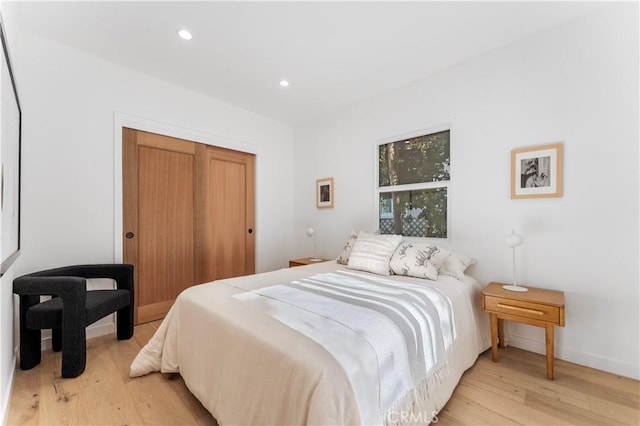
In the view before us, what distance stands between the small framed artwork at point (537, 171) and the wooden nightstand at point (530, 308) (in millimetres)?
783

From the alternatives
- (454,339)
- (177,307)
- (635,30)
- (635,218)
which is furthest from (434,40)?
(177,307)

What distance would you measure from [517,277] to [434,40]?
2.14 meters

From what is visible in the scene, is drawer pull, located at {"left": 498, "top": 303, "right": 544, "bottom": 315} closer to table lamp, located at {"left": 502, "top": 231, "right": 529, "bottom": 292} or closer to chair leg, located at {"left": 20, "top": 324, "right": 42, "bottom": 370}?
table lamp, located at {"left": 502, "top": 231, "right": 529, "bottom": 292}

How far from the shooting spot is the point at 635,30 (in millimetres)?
1876

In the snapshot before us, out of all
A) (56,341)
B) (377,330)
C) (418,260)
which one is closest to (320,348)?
(377,330)

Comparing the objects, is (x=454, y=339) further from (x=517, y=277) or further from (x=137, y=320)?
(x=137, y=320)

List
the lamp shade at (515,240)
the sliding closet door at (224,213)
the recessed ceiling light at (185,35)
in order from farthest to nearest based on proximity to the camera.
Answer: the sliding closet door at (224,213) → the recessed ceiling light at (185,35) → the lamp shade at (515,240)

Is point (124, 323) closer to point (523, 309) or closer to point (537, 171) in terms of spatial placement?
point (523, 309)

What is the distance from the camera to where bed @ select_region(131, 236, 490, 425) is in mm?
1021

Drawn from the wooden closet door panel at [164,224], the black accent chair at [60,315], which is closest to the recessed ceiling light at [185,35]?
the wooden closet door panel at [164,224]

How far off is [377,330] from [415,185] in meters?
2.08

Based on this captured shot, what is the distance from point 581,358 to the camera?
2.04 metres

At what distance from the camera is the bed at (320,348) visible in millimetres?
1021

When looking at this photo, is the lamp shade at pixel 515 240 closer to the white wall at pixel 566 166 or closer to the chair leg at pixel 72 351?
the white wall at pixel 566 166
